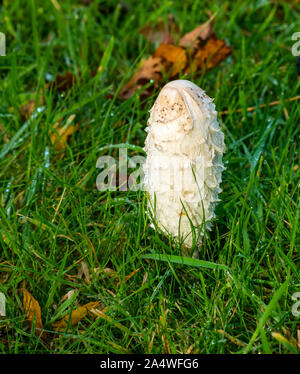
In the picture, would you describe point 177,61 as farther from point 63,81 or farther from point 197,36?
point 63,81

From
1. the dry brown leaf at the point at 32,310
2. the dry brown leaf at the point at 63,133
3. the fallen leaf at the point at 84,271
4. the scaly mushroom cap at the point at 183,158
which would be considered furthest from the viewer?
the dry brown leaf at the point at 63,133

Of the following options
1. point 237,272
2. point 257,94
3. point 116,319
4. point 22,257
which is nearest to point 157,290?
point 116,319

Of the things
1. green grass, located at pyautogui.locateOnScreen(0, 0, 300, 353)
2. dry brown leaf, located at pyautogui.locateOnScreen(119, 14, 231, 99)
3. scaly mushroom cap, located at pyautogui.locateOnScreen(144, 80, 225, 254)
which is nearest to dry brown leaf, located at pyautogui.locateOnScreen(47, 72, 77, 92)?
green grass, located at pyautogui.locateOnScreen(0, 0, 300, 353)

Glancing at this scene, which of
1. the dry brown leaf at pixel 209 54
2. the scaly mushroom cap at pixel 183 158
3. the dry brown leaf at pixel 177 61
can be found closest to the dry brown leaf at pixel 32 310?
the scaly mushroom cap at pixel 183 158

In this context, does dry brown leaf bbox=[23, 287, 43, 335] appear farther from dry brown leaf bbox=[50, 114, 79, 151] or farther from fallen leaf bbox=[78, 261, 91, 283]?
dry brown leaf bbox=[50, 114, 79, 151]

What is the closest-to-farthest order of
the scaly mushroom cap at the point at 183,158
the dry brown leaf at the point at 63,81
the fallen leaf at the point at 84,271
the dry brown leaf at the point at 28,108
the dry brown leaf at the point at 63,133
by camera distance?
the scaly mushroom cap at the point at 183,158 → the fallen leaf at the point at 84,271 → the dry brown leaf at the point at 63,133 → the dry brown leaf at the point at 28,108 → the dry brown leaf at the point at 63,81

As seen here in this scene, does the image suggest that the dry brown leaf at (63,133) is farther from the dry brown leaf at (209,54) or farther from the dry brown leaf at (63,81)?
the dry brown leaf at (209,54)

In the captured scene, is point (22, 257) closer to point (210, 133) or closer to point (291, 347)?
point (210, 133)
